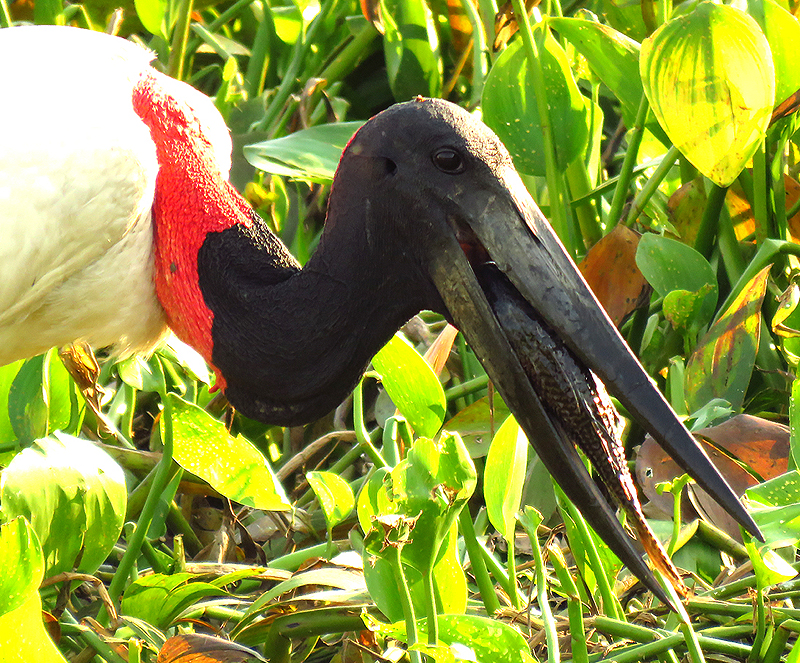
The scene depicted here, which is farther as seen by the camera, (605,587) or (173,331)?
(173,331)

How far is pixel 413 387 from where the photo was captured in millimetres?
1509

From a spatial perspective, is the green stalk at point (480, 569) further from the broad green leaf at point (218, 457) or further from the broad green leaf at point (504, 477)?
the broad green leaf at point (218, 457)

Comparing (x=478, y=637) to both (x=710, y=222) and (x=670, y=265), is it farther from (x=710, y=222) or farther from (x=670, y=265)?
(x=710, y=222)

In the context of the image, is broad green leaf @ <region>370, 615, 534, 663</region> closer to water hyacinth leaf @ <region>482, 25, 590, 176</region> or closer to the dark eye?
the dark eye

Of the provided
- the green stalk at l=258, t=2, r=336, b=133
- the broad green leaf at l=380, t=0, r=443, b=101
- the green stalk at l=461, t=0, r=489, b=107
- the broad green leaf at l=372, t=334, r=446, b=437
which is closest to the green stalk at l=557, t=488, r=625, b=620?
the broad green leaf at l=372, t=334, r=446, b=437

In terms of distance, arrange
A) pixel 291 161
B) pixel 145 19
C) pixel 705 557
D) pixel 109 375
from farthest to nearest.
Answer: pixel 145 19
pixel 109 375
pixel 291 161
pixel 705 557

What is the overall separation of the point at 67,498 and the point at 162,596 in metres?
0.19

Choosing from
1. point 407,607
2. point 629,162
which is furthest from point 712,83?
point 407,607

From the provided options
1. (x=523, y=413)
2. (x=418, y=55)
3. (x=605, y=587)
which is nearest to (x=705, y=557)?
(x=605, y=587)

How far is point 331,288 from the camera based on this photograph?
1.53 m

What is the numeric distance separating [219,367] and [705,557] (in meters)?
0.78

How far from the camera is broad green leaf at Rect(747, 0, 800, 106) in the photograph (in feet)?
5.99

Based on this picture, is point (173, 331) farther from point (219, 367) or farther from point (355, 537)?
point (355, 537)

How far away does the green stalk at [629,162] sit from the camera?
2098mm
